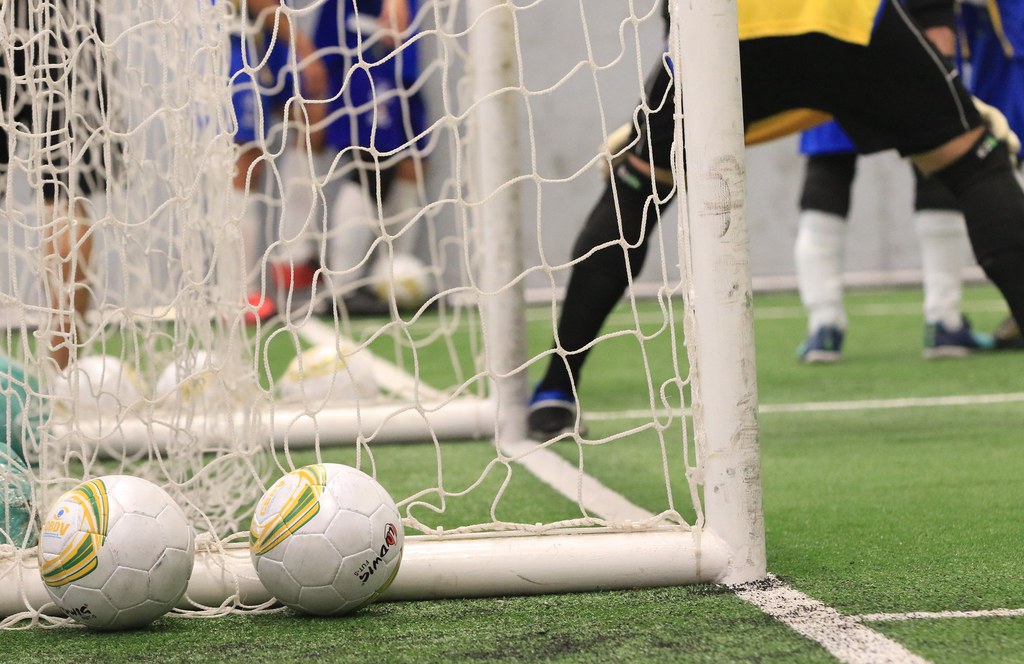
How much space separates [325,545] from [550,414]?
55.1 inches

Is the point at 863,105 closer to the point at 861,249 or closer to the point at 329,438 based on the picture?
the point at 329,438

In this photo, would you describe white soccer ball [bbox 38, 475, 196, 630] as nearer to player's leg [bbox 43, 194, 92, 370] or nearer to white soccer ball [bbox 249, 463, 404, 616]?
white soccer ball [bbox 249, 463, 404, 616]

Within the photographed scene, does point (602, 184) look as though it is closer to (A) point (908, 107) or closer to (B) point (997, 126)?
(B) point (997, 126)

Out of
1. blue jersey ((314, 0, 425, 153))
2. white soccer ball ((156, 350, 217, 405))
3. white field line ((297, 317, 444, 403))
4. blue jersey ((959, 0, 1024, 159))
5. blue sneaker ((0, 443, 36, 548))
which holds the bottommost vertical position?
white field line ((297, 317, 444, 403))

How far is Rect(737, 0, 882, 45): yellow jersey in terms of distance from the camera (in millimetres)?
2502

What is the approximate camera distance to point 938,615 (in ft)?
5.42

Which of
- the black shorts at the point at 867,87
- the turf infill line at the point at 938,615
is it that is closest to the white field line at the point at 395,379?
the black shorts at the point at 867,87

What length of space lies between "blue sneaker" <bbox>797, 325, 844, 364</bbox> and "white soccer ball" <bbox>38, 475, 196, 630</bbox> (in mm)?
3230

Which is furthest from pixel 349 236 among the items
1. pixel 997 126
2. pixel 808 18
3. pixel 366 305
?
pixel 808 18

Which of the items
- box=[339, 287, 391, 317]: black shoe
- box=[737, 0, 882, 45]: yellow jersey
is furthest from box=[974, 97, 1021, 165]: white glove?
box=[339, 287, 391, 317]: black shoe

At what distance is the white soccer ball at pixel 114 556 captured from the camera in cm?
174

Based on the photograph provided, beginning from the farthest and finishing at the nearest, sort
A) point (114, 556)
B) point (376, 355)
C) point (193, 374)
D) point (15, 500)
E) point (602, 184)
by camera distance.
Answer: point (602, 184) → point (376, 355) → point (193, 374) → point (15, 500) → point (114, 556)

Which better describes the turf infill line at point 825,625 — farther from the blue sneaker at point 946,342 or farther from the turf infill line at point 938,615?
the blue sneaker at point 946,342

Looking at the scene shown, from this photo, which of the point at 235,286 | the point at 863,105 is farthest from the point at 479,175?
the point at 863,105
